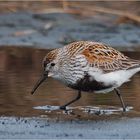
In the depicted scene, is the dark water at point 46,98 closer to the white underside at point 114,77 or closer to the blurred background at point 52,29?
the blurred background at point 52,29

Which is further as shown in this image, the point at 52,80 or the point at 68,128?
the point at 52,80

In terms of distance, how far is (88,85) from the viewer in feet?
32.0

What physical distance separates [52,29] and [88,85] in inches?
256

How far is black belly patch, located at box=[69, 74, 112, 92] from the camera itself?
32.0 ft

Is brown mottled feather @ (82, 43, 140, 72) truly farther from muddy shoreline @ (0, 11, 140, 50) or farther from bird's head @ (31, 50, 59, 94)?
muddy shoreline @ (0, 11, 140, 50)

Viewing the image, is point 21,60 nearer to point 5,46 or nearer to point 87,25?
point 5,46

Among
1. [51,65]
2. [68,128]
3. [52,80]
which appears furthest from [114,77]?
[52,80]

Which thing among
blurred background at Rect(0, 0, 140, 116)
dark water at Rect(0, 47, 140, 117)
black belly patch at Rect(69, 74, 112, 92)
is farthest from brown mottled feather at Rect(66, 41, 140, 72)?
blurred background at Rect(0, 0, 140, 116)

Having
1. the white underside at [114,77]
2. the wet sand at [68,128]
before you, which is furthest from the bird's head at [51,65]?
the wet sand at [68,128]

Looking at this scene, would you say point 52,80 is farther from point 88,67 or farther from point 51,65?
point 88,67

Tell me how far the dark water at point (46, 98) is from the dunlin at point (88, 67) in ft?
0.74

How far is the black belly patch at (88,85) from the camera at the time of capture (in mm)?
9742

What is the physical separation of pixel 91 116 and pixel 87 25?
23.1 ft

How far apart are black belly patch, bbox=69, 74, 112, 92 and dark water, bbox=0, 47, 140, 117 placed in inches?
11.0
